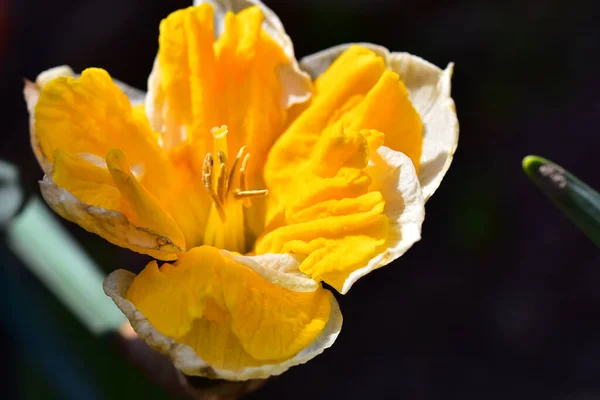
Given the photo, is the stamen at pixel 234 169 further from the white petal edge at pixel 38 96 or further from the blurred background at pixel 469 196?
the blurred background at pixel 469 196

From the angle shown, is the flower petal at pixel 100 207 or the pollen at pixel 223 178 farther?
the pollen at pixel 223 178

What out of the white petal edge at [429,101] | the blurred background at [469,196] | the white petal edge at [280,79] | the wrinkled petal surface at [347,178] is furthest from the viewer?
the blurred background at [469,196]

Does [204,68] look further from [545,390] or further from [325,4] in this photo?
[545,390]

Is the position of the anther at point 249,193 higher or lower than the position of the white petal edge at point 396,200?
lower

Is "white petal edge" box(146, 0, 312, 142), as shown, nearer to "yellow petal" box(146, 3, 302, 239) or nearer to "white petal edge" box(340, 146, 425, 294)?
"yellow petal" box(146, 3, 302, 239)

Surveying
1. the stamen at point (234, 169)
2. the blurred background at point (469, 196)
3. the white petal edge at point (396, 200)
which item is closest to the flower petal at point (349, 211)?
the white petal edge at point (396, 200)

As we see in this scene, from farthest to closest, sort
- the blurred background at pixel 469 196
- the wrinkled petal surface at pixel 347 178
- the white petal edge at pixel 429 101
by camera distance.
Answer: the blurred background at pixel 469 196 < the white petal edge at pixel 429 101 < the wrinkled petal surface at pixel 347 178

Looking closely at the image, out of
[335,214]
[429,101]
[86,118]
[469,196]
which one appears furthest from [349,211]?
[469,196]

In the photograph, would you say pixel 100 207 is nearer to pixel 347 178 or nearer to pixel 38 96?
pixel 38 96

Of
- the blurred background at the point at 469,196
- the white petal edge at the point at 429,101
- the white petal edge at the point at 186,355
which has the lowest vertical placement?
the blurred background at the point at 469,196
